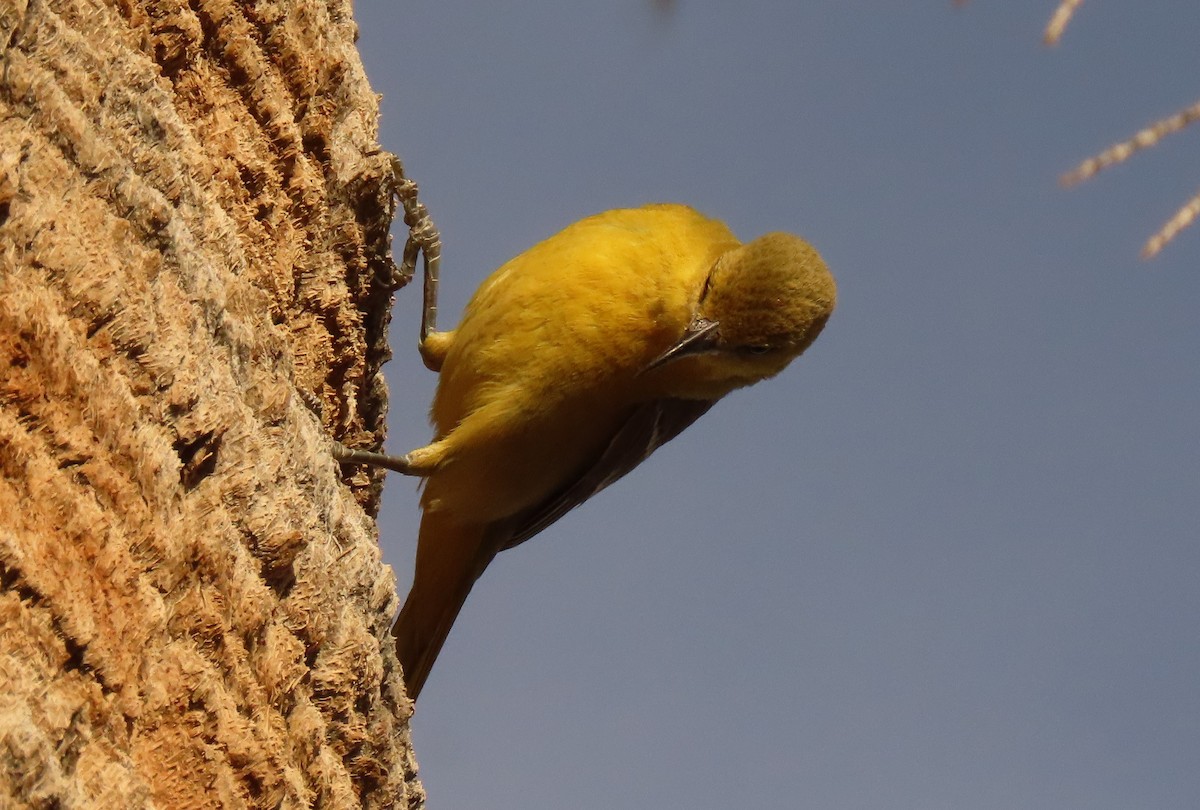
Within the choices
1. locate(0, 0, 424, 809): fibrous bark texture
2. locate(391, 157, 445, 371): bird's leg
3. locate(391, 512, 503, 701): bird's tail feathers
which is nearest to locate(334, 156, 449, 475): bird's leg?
locate(391, 157, 445, 371): bird's leg

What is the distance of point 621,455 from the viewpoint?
20.2 ft

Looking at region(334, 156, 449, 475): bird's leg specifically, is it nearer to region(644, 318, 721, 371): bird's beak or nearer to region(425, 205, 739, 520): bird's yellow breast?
region(425, 205, 739, 520): bird's yellow breast

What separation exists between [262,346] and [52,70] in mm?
1025

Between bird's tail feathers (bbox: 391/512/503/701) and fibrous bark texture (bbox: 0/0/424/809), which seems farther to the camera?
bird's tail feathers (bbox: 391/512/503/701)

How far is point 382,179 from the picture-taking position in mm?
5094

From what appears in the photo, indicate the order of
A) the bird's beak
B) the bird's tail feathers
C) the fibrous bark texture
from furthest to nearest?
1. the bird's tail feathers
2. the bird's beak
3. the fibrous bark texture

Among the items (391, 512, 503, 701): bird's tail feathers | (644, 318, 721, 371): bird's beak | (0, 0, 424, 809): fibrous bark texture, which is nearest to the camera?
(0, 0, 424, 809): fibrous bark texture

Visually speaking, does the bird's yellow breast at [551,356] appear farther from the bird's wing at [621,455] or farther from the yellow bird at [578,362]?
the bird's wing at [621,455]

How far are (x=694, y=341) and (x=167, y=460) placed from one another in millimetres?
2907

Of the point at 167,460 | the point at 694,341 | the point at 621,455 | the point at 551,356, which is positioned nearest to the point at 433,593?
the point at 621,455

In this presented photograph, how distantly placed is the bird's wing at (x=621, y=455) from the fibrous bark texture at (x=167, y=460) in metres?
1.71

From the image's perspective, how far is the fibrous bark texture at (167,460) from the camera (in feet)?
9.39

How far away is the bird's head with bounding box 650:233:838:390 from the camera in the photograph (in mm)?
5781

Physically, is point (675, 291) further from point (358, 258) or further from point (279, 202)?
point (279, 202)
